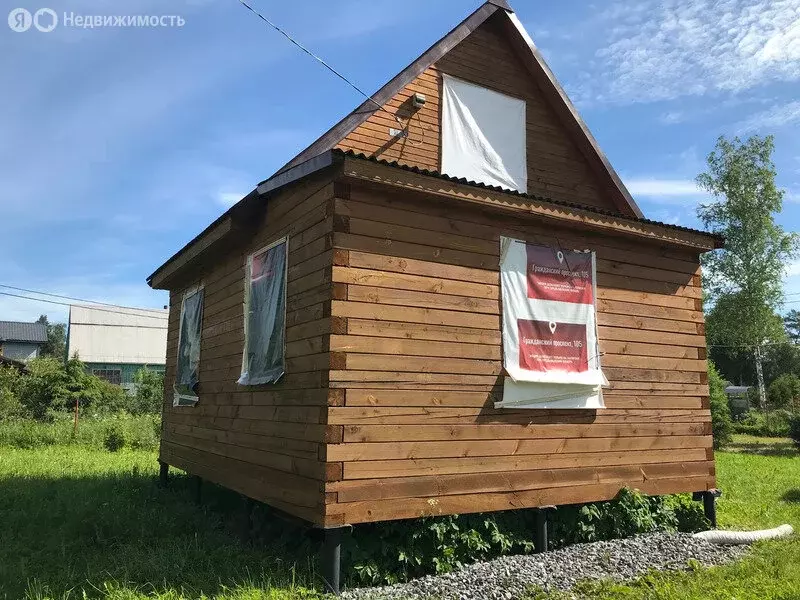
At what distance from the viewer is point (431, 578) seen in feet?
19.9

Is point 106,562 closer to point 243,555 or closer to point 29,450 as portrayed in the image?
point 243,555

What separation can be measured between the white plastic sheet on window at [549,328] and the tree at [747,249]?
25860 millimetres

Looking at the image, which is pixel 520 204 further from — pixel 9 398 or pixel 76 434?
pixel 9 398

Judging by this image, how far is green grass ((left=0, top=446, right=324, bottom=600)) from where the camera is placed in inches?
227

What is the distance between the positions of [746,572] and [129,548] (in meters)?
6.77

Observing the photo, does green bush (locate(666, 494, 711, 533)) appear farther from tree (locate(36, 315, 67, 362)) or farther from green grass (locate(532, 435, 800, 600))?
tree (locate(36, 315, 67, 362))

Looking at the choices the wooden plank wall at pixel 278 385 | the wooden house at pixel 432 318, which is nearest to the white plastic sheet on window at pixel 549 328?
the wooden house at pixel 432 318

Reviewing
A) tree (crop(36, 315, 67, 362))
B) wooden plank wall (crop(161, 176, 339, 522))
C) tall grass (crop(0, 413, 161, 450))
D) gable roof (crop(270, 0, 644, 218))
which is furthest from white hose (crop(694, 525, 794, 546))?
tree (crop(36, 315, 67, 362))

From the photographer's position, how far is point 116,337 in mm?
49656

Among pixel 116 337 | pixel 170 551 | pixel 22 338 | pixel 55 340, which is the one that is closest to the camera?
pixel 170 551

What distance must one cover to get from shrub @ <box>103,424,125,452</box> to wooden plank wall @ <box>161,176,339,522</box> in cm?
1027

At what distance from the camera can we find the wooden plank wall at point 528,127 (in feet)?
28.4

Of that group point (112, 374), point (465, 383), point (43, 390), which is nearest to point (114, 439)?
point (43, 390)

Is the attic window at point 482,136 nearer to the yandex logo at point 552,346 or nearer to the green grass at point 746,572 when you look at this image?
the yandex logo at point 552,346
